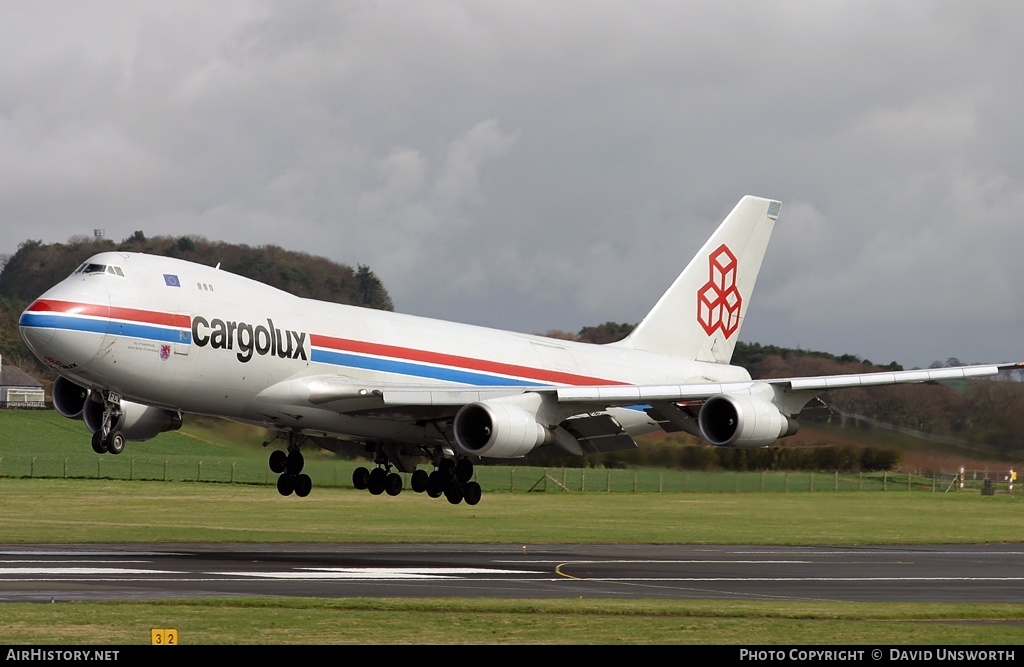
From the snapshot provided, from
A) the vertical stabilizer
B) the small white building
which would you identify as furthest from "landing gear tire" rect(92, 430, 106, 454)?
the small white building

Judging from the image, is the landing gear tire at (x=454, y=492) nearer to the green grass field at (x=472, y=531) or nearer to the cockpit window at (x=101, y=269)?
the green grass field at (x=472, y=531)

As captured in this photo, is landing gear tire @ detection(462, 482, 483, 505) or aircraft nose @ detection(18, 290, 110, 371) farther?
landing gear tire @ detection(462, 482, 483, 505)

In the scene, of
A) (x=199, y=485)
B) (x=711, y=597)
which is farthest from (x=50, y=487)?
(x=711, y=597)

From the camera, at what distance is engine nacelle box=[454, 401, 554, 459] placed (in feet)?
122

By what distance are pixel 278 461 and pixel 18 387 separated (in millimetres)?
99857

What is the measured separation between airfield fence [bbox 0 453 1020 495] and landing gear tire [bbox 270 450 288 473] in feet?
31.2

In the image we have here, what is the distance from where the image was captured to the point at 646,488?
7375cm

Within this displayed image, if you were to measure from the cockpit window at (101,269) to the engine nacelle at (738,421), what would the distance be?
55.0 feet

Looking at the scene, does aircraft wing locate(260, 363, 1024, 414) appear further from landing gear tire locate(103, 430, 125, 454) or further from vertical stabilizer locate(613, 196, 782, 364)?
vertical stabilizer locate(613, 196, 782, 364)

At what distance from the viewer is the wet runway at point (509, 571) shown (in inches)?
1228

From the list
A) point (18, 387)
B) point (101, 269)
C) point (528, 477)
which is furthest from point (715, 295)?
point (18, 387)

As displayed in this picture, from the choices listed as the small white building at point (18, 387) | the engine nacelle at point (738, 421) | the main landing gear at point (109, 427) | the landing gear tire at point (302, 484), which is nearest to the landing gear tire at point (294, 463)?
the landing gear tire at point (302, 484)
